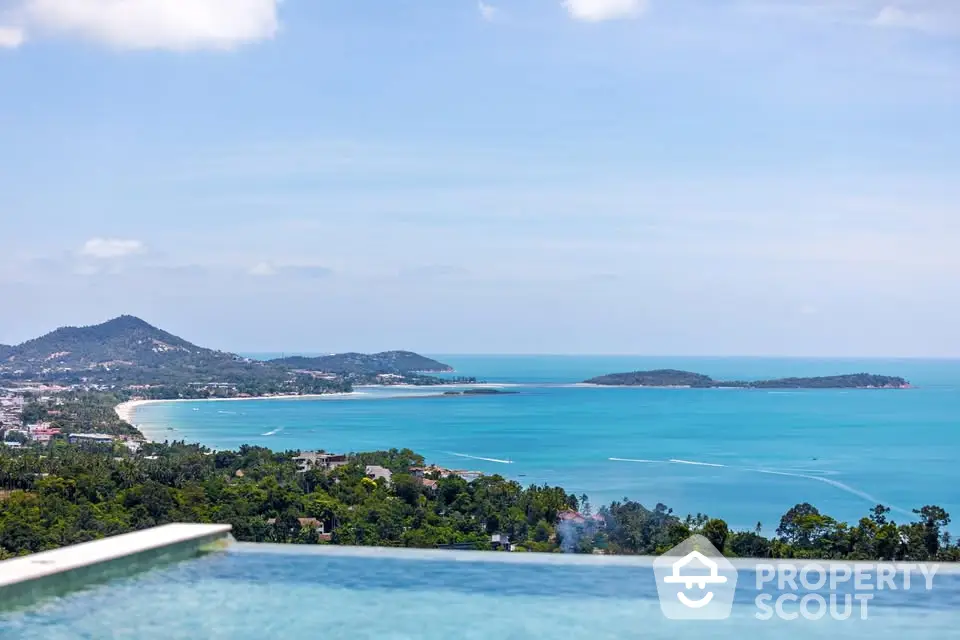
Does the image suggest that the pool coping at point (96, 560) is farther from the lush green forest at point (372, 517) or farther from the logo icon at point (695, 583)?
the lush green forest at point (372, 517)

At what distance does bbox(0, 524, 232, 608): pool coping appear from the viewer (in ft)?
16.4

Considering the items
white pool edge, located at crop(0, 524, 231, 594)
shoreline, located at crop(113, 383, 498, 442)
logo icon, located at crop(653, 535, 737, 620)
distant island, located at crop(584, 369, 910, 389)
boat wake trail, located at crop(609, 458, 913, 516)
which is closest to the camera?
logo icon, located at crop(653, 535, 737, 620)

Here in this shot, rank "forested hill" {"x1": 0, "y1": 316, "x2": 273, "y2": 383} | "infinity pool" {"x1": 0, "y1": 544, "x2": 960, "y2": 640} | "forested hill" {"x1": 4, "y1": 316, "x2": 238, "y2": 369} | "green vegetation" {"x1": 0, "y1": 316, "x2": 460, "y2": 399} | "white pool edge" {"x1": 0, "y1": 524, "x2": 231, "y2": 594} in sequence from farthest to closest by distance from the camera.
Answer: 1. "forested hill" {"x1": 4, "y1": 316, "x2": 238, "y2": 369}
2. "forested hill" {"x1": 0, "y1": 316, "x2": 273, "y2": 383}
3. "green vegetation" {"x1": 0, "y1": 316, "x2": 460, "y2": 399}
4. "white pool edge" {"x1": 0, "y1": 524, "x2": 231, "y2": 594}
5. "infinity pool" {"x1": 0, "y1": 544, "x2": 960, "y2": 640}

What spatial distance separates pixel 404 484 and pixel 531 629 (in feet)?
42.1

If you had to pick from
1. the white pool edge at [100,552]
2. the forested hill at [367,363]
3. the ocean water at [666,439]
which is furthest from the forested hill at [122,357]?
the white pool edge at [100,552]

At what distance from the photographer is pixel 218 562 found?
587cm

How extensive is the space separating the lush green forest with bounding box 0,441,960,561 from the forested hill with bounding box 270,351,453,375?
8672 cm

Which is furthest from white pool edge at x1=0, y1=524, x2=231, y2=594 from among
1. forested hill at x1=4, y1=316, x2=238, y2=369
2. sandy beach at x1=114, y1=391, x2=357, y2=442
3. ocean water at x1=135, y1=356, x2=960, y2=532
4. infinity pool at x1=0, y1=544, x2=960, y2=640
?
forested hill at x1=4, y1=316, x2=238, y2=369

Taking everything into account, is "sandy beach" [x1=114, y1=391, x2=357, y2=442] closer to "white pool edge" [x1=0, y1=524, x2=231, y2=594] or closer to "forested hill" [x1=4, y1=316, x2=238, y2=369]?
"forested hill" [x1=4, y1=316, x2=238, y2=369]

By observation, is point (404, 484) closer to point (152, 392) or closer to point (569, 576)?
point (569, 576)

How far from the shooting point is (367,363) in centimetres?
11669

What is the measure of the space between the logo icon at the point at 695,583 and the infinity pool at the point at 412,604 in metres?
0.06

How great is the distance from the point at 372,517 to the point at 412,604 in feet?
30.7

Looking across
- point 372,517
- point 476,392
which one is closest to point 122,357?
point 476,392
